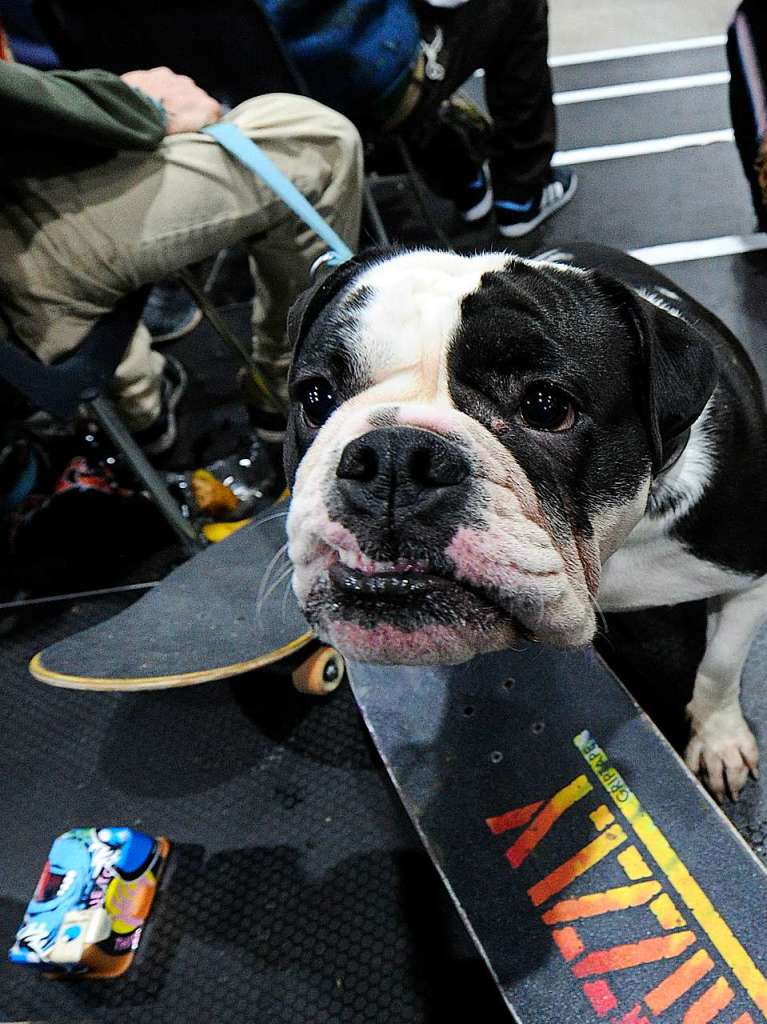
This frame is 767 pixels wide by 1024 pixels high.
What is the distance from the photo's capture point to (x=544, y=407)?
0.73 meters

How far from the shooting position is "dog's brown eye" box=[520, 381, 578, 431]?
73cm

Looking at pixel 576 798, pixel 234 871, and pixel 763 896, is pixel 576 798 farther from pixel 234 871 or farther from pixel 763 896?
pixel 234 871

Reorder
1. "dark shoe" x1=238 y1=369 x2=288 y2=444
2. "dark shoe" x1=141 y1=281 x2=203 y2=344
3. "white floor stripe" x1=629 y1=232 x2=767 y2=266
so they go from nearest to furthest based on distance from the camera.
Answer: "dark shoe" x1=238 y1=369 x2=288 y2=444
"white floor stripe" x1=629 y1=232 x2=767 y2=266
"dark shoe" x1=141 y1=281 x2=203 y2=344

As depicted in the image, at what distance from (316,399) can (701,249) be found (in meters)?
1.93

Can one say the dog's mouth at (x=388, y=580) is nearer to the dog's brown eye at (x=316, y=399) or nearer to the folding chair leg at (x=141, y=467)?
the dog's brown eye at (x=316, y=399)

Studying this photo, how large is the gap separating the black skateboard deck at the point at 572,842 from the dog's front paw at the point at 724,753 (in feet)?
0.45

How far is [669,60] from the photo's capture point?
3199mm

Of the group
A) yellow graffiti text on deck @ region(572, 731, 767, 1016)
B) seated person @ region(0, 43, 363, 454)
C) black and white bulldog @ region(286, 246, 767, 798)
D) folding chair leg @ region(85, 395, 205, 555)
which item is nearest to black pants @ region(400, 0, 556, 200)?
seated person @ region(0, 43, 363, 454)

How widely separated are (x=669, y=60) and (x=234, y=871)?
3537 millimetres

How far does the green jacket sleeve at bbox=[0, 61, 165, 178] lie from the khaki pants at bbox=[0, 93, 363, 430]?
0.05 m

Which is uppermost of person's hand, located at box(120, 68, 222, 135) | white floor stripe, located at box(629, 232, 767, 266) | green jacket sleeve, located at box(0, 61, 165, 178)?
green jacket sleeve, located at box(0, 61, 165, 178)

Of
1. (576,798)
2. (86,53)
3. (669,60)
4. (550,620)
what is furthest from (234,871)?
(669,60)

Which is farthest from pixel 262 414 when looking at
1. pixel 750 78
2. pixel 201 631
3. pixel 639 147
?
pixel 639 147

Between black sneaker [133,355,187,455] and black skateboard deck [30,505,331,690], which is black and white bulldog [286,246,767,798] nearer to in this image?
black skateboard deck [30,505,331,690]
